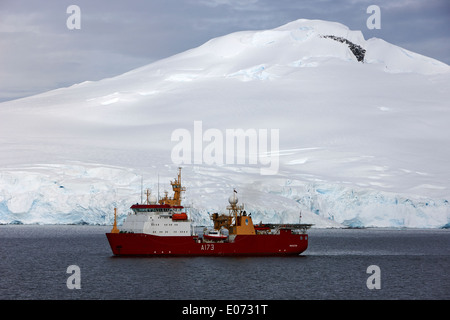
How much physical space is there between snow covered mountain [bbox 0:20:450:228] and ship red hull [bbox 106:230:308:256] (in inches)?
846

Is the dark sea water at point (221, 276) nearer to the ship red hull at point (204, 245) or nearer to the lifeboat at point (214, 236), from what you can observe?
the ship red hull at point (204, 245)

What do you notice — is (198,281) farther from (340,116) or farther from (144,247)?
(340,116)

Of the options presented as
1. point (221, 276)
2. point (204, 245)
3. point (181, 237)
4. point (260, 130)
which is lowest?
point (221, 276)

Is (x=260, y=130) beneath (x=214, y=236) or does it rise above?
above

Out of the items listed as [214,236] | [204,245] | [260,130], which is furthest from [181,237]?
[260,130]

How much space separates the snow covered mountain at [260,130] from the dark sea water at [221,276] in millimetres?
22980

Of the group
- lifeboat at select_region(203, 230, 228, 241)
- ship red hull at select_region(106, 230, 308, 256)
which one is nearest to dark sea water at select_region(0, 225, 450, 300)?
ship red hull at select_region(106, 230, 308, 256)

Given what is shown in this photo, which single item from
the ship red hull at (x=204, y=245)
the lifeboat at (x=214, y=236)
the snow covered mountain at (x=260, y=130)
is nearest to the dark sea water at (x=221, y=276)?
the ship red hull at (x=204, y=245)

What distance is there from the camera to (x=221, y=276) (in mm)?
34250

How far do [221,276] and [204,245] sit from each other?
28.0ft

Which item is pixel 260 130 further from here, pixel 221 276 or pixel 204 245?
pixel 221 276

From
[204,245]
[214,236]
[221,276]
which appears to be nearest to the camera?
[221,276]

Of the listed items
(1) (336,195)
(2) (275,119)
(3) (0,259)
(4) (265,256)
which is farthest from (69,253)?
(2) (275,119)

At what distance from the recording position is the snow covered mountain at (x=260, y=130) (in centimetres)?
7156
